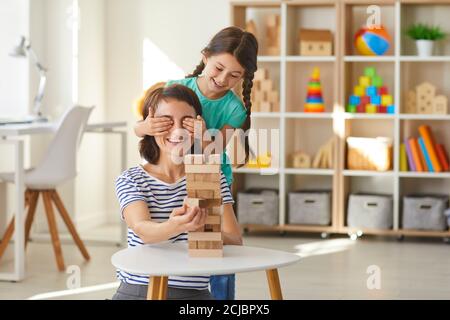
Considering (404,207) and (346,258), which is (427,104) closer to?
(404,207)

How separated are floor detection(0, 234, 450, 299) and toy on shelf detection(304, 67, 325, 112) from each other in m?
0.80

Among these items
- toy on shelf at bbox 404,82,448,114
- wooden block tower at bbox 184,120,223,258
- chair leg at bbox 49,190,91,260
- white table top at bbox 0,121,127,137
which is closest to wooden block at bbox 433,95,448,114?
toy on shelf at bbox 404,82,448,114

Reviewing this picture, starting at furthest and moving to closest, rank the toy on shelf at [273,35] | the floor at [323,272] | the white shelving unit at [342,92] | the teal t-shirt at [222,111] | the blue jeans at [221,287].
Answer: the toy on shelf at [273,35] → the white shelving unit at [342,92] → the floor at [323,272] → the blue jeans at [221,287] → the teal t-shirt at [222,111]

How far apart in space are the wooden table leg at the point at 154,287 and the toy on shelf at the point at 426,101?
3976 millimetres

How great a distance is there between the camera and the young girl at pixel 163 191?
2.09 metres

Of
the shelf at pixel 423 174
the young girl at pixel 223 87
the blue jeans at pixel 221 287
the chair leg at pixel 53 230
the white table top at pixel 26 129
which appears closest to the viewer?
the young girl at pixel 223 87

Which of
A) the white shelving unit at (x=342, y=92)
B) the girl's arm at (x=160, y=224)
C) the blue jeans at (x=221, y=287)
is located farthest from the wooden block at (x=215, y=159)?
the white shelving unit at (x=342, y=92)

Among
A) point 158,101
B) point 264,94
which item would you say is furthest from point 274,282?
point 264,94

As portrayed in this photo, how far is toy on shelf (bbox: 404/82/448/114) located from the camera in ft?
18.2

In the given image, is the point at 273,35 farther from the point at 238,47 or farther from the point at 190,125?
the point at 190,125

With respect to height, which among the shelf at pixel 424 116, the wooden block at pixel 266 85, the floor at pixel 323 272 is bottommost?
the floor at pixel 323 272

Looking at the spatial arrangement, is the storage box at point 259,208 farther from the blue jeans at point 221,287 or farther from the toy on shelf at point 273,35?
the blue jeans at point 221,287

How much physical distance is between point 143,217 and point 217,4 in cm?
417

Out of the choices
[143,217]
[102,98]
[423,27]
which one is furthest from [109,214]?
[143,217]
